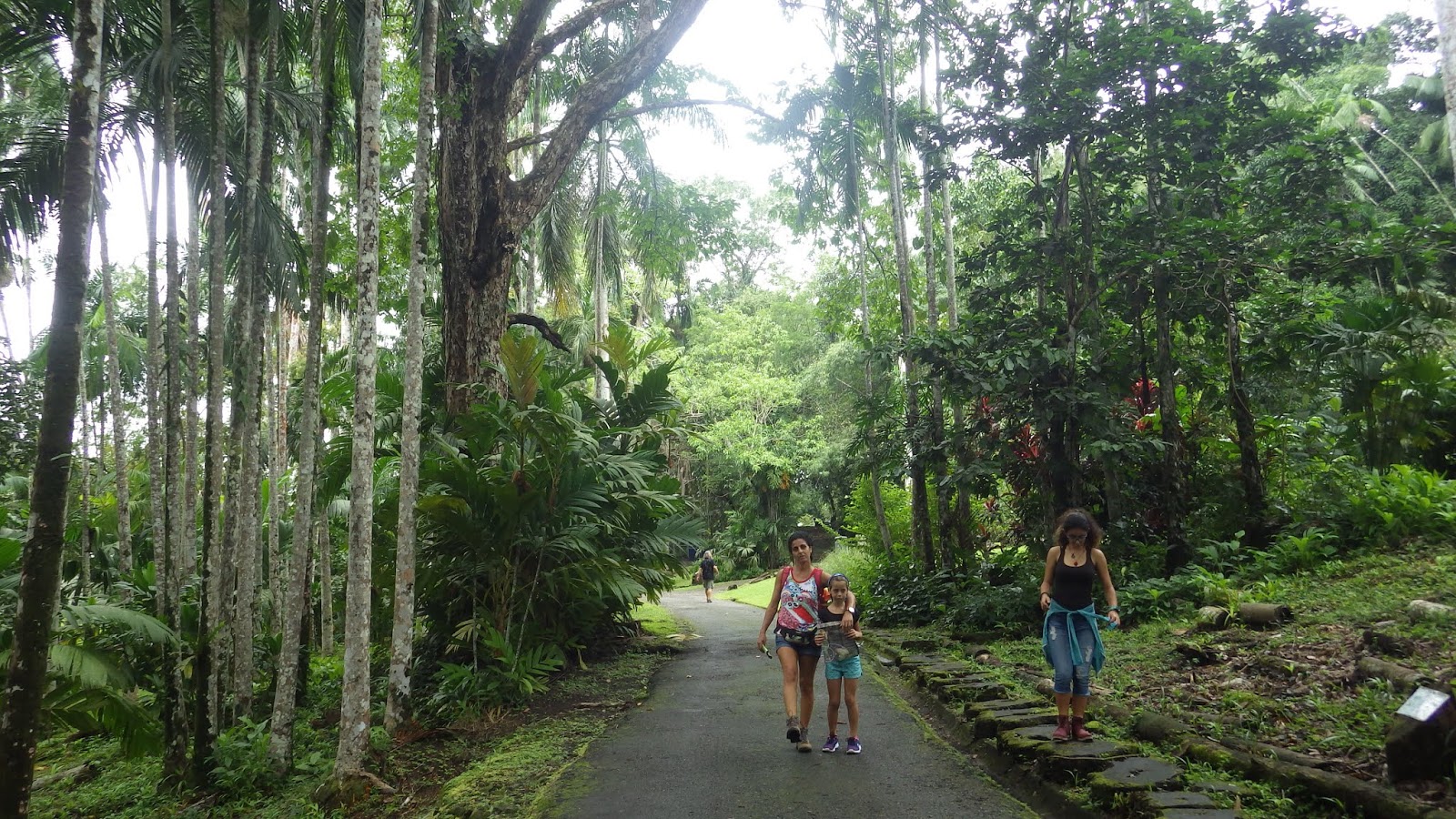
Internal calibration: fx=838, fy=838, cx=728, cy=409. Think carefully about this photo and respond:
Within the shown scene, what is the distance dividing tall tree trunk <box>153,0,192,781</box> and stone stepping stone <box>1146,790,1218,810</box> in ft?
23.6

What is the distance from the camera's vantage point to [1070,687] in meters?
5.21

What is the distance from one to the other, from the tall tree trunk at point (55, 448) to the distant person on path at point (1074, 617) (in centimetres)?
583

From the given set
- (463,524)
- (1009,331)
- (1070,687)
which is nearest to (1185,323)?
(1009,331)

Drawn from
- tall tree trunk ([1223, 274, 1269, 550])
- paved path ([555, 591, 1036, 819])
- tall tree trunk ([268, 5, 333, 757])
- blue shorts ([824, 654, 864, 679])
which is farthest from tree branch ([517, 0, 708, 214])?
tall tree trunk ([1223, 274, 1269, 550])

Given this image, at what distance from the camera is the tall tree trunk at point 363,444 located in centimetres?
580

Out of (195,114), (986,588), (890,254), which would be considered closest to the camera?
(195,114)

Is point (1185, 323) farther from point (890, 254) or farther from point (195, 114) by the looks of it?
point (195, 114)

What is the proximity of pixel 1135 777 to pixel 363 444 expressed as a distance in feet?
17.4

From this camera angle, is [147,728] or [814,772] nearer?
[814,772]

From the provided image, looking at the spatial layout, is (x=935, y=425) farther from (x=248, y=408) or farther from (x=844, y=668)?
(x=248, y=408)

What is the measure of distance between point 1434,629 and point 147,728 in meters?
10.1

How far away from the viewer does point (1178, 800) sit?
3889 mm

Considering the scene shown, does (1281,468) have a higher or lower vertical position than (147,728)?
higher

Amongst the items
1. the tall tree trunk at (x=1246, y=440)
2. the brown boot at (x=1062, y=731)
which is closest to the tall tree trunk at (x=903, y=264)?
the tall tree trunk at (x=1246, y=440)
